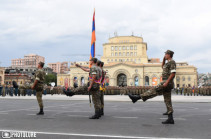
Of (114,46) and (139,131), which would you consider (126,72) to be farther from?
(139,131)

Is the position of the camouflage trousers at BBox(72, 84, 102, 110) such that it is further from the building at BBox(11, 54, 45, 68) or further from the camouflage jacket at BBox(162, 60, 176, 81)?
the building at BBox(11, 54, 45, 68)

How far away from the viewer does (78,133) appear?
16.5 feet

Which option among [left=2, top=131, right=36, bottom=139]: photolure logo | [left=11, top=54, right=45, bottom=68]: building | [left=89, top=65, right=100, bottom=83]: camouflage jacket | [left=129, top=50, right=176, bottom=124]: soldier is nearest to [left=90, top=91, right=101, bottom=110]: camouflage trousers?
[left=89, top=65, right=100, bottom=83]: camouflage jacket

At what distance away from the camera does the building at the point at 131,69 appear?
8875cm

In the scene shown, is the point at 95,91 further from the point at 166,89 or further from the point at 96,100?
the point at 166,89

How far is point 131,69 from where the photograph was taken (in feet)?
293

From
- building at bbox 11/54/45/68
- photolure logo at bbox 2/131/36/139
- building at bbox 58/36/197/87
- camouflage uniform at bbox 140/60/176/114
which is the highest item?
building at bbox 11/54/45/68

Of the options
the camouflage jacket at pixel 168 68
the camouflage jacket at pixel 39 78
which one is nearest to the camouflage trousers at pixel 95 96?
the camouflage jacket at pixel 39 78

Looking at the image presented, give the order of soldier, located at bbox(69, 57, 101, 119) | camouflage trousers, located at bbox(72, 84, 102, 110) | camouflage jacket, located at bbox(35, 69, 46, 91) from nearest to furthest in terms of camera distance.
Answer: soldier, located at bbox(69, 57, 101, 119) < camouflage trousers, located at bbox(72, 84, 102, 110) < camouflage jacket, located at bbox(35, 69, 46, 91)

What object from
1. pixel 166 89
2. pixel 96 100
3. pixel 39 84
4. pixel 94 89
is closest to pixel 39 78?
pixel 39 84

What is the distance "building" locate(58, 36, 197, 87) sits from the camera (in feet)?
291

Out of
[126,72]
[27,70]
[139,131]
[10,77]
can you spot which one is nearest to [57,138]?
[139,131]

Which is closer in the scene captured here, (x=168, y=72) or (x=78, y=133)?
(x=78, y=133)

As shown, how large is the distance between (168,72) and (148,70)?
276 feet
